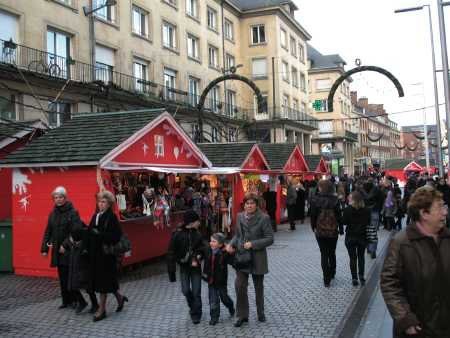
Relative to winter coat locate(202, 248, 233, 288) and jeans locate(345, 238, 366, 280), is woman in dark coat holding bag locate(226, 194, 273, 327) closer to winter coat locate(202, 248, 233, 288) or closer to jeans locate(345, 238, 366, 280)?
winter coat locate(202, 248, 233, 288)

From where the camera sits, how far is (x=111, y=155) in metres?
10.8

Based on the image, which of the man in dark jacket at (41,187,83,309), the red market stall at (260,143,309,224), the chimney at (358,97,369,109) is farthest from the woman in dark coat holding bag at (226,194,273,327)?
the chimney at (358,97,369,109)

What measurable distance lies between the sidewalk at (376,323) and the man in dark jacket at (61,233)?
4259mm

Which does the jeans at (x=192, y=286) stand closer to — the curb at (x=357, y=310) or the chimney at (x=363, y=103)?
the curb at (x=357, y=310)

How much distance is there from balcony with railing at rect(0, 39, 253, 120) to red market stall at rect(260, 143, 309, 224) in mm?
8206

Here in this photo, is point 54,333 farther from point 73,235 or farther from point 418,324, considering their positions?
point 418,324

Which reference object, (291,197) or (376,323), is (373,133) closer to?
(291,197)

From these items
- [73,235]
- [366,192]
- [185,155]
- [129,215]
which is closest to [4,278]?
[129,215]

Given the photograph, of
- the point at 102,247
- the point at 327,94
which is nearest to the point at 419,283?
the point at 102,247

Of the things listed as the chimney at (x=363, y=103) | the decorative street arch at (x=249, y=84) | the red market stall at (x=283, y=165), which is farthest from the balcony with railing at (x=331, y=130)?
the decorative street arch at (x=249, y=84)

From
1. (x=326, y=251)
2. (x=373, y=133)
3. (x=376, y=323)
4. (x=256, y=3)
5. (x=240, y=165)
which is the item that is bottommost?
(x=376, y=323)

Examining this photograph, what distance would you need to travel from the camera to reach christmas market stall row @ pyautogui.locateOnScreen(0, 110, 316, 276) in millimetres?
10945

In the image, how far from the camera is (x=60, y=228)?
8.11 m

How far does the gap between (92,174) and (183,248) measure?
458 centimetres
